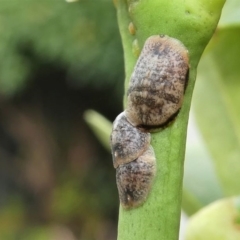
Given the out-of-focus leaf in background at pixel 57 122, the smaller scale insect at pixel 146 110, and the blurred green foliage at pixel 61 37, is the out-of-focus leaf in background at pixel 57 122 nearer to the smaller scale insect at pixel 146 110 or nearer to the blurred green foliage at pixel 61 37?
the blurred green foliage at pixel 61 37

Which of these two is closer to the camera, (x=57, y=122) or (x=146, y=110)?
(x=146, y=110)

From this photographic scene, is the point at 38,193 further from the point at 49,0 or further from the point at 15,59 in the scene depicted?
the point at 49,0

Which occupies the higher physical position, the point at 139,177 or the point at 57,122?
the point at 57,122

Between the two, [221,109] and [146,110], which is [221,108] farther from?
[146,110]

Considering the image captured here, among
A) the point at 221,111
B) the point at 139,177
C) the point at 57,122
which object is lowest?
the point at 139,177

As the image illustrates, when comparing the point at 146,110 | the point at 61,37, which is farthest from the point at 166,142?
the point at 61,37

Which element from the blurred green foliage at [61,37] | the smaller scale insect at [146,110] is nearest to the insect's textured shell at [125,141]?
the smaller scale insect at [146,110]

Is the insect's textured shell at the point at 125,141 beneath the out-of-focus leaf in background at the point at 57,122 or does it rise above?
beneath

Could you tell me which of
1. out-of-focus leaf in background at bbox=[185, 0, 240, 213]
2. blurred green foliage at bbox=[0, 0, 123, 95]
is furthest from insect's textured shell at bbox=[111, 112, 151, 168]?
blurred green foliage at bbox=[0, 0, 123, 95]
